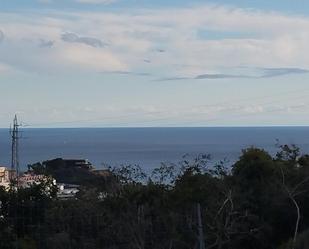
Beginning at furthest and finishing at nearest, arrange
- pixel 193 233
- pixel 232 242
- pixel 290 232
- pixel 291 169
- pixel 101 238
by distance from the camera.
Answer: pixel 291 169
pixel 290 232
pixel 232 242
pixel 101 238
pixel 193 233

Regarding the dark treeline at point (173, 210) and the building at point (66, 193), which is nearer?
the dark treeline at point (173, 210)

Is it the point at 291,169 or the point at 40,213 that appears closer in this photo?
the point at 40,213

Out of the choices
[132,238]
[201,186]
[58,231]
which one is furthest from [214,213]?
[58,231]

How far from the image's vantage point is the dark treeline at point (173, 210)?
12562 mm

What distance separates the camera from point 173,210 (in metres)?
12.9

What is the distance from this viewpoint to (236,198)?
47.7 feet

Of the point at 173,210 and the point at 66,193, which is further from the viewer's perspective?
the point at 66,193

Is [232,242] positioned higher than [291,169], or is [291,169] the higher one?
[291,169]

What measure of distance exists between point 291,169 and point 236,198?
2.93m

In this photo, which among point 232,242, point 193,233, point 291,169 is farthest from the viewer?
point 291,169

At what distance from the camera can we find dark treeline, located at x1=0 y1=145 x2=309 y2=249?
12.6 m

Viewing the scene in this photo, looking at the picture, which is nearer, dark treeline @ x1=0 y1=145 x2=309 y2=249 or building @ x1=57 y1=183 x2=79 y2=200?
dark treeline @ x1=0 y1=145 x2=309 y2=249

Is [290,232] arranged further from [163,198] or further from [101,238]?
[101,238]

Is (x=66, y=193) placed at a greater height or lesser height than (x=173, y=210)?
lesser
